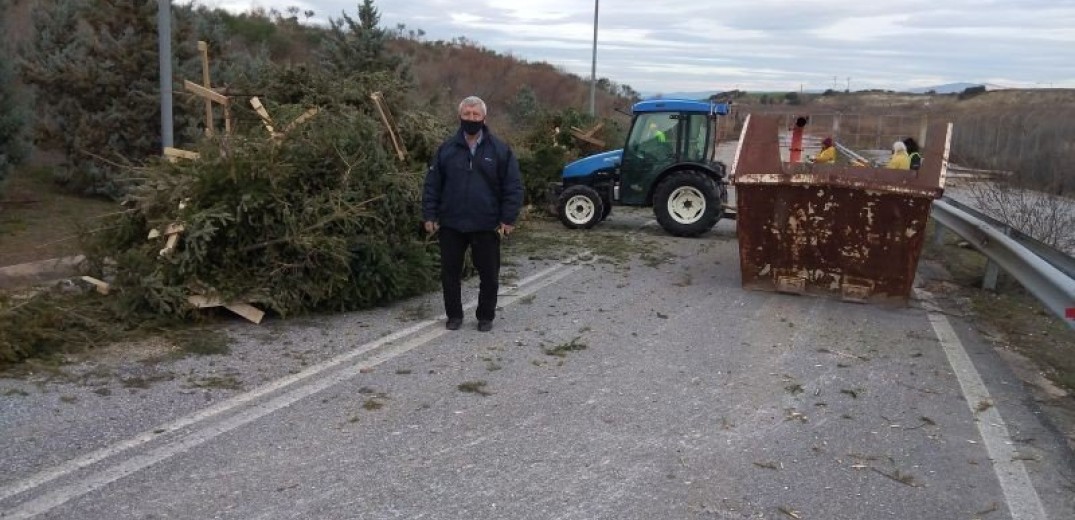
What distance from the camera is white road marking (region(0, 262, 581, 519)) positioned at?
3926 mm

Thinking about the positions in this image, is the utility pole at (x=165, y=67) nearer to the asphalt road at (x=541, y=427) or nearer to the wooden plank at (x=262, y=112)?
the wooden plank at (x=262, y=112)

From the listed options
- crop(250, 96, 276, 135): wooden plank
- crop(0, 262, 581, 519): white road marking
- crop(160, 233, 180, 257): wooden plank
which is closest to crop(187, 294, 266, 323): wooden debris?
crop(160, 233, 180, 257): wooden plank

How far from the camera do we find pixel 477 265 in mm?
7359

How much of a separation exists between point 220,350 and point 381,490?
2.63 m

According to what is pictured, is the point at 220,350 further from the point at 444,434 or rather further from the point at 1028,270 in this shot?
the point at 1028,270

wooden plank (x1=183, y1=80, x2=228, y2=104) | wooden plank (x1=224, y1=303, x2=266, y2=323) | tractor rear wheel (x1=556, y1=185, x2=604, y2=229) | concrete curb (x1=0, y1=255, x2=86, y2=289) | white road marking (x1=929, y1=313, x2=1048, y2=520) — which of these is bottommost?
concrete curb (x1=0, y1=255, x2=86, y2=289)

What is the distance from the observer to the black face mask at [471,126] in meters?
7.01

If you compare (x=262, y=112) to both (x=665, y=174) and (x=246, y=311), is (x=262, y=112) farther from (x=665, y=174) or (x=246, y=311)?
(x=665, y=174)

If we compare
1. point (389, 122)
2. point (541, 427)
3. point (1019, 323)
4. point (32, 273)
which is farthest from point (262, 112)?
point (1019, 323)

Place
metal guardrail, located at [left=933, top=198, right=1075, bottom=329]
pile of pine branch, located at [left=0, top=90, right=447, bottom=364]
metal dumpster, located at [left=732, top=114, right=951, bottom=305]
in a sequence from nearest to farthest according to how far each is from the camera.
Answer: metal guardrail, located at [left=933, top=198, right=1075, bottom=329]
pile of pine branch, located at [left=0, top=90, right=447, bottom=364]
metal dumpster, located at [left=732, top=114, right=951, bottom=305]

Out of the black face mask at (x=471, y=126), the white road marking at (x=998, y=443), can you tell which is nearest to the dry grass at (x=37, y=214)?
the black face mask at (x=471, y=126)

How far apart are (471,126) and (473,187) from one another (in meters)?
0.49

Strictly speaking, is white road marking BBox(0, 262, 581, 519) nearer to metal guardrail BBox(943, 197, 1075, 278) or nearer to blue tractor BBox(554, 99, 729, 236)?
metal guardrail BBox(943, 197, 1075, 278)

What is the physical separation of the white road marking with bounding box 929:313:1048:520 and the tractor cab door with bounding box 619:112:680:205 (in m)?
6.58
